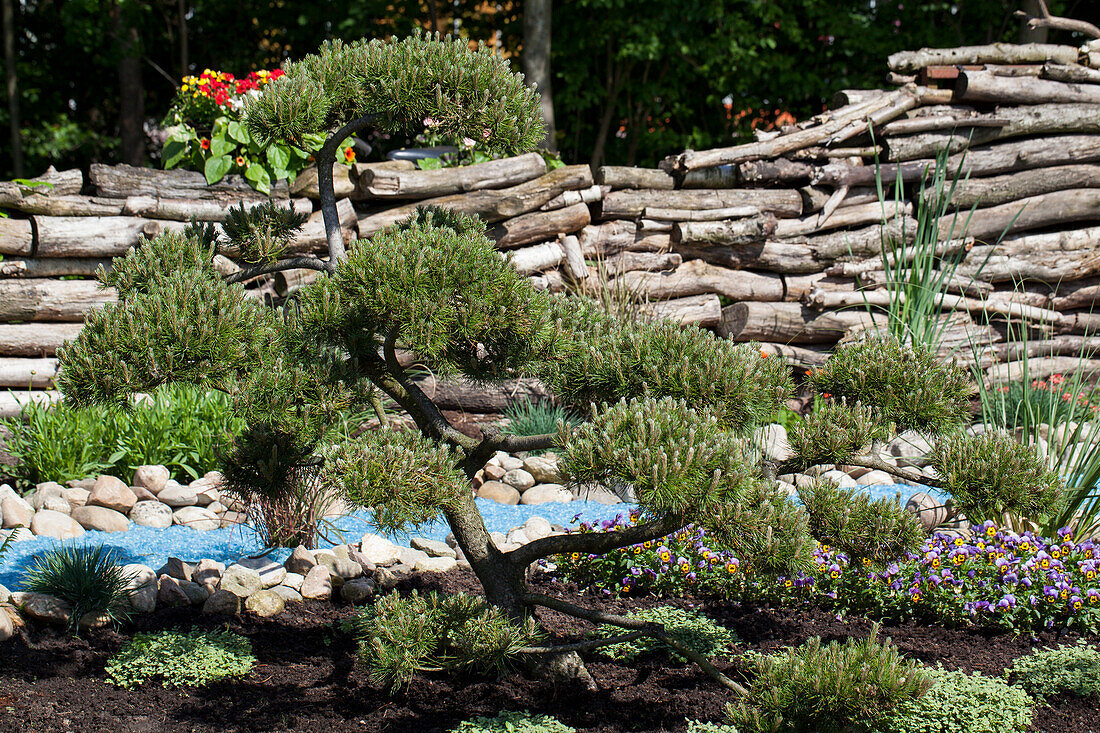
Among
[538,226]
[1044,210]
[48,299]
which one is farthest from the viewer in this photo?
[1044,210]

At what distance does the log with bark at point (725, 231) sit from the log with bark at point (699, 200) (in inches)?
7.2

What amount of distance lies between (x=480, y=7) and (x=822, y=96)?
158 inches

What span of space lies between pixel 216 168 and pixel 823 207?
4.34 metres

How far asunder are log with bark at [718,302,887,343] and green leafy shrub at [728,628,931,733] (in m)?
4.24

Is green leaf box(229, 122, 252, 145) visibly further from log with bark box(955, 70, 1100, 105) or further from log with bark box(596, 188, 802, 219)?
log with bark box(955, 70, 1100, 105)

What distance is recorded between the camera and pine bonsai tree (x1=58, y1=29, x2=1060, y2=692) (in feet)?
6.30

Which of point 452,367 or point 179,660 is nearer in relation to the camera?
point 452,367

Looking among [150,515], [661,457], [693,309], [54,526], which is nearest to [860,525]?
[661,457]

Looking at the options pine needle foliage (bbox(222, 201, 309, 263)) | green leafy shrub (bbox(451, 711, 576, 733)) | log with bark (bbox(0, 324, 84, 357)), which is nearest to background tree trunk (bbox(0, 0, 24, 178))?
log with bark (bbox(0, 324, 84, 357))

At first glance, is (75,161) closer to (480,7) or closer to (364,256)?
(480,7)

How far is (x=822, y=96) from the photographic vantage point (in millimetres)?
9352

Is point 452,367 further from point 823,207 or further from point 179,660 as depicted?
point 823,207

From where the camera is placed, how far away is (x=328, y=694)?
2.56 m

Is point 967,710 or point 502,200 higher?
point 502,200
